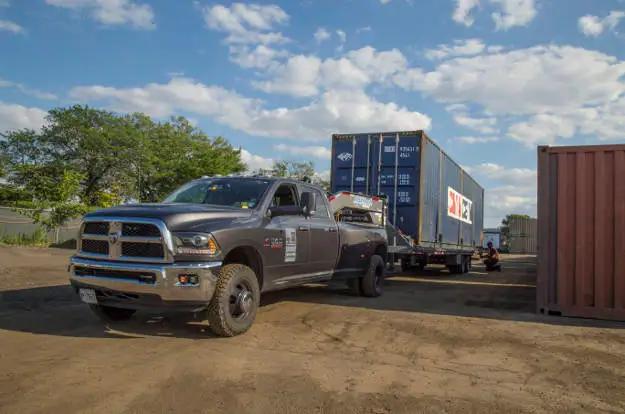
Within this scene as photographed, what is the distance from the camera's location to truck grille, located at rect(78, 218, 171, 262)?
4.87 metres

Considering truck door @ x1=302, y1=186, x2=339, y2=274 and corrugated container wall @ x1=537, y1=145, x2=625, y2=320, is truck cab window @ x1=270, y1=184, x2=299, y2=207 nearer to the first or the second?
truck door @ x1=302, y1=186, x2=339, y2=274

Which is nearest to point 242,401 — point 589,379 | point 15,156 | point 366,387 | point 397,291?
point 366,387

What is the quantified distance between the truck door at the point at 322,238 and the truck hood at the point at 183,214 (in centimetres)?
171

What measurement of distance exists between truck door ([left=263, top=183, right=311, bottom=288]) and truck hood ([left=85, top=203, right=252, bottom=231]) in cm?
59

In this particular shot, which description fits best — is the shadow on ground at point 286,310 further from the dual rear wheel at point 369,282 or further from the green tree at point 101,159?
the green tree at point 101,159

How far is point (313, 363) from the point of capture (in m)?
4.45

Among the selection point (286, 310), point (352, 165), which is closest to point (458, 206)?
point (352, 165)

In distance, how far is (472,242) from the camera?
2083 centimetres

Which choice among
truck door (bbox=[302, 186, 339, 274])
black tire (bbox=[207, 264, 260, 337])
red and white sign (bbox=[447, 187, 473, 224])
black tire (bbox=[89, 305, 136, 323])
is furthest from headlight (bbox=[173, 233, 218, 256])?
red and white sign (bbox=[447, 187, 473, 224])

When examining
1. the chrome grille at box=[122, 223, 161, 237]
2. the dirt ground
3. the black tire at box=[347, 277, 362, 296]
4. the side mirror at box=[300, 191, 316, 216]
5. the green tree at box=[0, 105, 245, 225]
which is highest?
the green tree at box=[0, 105, 245, 225]

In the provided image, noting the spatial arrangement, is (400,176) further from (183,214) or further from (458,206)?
(183,214)

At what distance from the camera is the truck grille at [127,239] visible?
487cm

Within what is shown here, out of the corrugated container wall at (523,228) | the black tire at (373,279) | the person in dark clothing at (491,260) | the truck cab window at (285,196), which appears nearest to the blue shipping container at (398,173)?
the black tire at (373,279)

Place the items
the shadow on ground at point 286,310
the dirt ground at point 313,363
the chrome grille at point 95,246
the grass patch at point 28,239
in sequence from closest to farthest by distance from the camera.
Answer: the dirt ground at point 313,363 < the chrome grille at point 95,246 < the shadow on ground at point 286,310 < the grass patch at point 28,239
